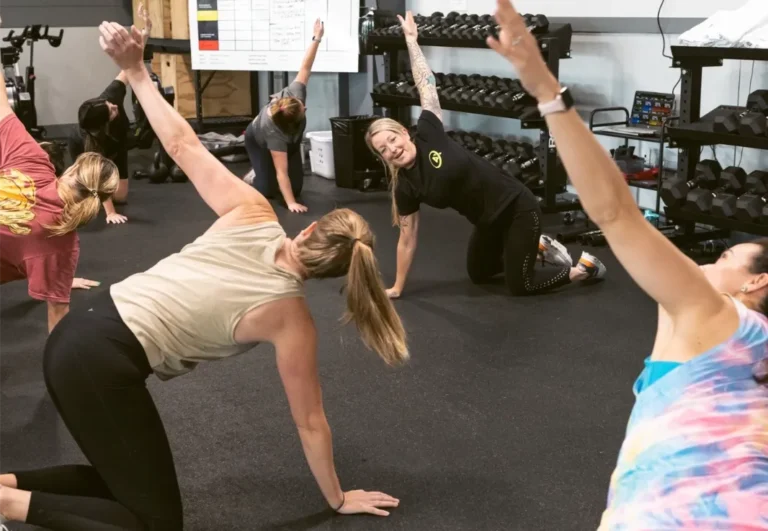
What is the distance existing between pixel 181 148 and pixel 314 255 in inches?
19.0

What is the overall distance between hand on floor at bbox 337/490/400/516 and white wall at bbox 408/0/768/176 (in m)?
3.58

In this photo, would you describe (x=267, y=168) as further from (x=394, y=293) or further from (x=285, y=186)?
(x=394, y=293)

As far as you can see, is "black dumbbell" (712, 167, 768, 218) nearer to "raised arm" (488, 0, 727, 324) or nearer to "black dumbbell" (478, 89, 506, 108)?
"black dumbbell" (478, 89, 506, 108)

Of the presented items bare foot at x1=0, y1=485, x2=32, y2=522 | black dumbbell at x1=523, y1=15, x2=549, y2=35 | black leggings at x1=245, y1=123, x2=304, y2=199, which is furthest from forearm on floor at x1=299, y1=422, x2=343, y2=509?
black leggings at x1=245, y1=123, x2=304, y2=199

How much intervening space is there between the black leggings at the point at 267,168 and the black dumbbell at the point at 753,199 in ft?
10.2

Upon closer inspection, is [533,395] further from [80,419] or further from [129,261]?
[129,261]

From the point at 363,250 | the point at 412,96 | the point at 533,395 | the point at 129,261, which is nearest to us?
the point at 363,250

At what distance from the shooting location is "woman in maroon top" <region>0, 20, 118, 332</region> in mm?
3014

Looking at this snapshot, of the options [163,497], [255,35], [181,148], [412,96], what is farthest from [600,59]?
[163,497]

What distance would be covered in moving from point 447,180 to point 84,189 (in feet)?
5.65

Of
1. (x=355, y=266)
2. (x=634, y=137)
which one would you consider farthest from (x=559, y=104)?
(x=634, y=137)

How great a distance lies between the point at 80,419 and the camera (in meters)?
2.04

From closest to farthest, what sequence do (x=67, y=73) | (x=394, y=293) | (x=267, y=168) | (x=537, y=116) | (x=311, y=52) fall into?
1. (x=394, y=293)
2. (x=311, y=52)
3. (x=537, y=116)
4. (x=267, y=168)
5. (x=67, y=73)

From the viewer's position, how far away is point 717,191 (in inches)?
182
